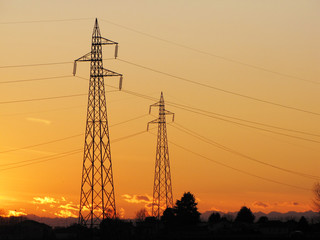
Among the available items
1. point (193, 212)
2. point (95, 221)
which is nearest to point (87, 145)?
point (95, 221)

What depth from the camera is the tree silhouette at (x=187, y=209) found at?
187 metres

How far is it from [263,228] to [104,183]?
112281 millimetres

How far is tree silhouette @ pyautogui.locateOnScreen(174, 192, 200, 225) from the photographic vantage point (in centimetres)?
18655

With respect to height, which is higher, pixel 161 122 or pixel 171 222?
pixel 161 122

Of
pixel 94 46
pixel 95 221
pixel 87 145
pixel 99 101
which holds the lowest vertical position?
pixel 95 221

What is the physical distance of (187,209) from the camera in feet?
623

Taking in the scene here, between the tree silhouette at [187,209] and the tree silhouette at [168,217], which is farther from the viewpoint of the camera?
the tree silhouette at [187,209]

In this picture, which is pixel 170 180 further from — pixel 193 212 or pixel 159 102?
pixel 193 212

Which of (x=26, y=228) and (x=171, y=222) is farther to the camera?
(x=26, y=228)

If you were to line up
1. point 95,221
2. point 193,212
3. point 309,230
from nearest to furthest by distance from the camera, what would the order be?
1. point 95,221
2. point 309,230
3. point 193,212

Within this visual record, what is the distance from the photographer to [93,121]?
9219 centimetres

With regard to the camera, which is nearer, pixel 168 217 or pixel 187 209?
pixel 168 217

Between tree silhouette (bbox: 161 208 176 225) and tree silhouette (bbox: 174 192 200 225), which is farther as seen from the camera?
tree silhouette (bbox: 174 192 200 225)

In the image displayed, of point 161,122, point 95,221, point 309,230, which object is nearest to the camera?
point 95,221
